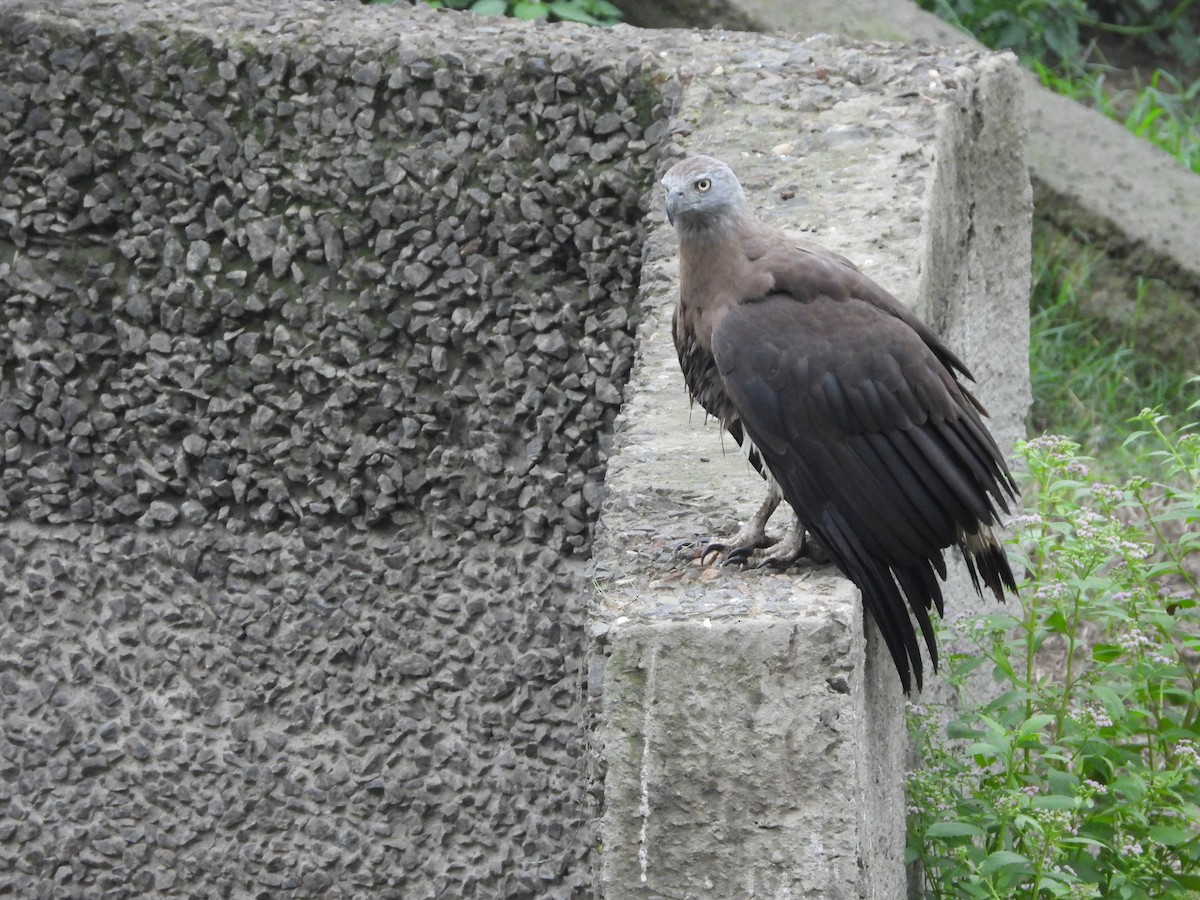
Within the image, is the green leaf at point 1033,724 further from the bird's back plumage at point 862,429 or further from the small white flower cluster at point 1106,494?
the small white flower cluster at point 1106,494

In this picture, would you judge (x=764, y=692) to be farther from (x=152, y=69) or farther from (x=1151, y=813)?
(x=152, y=69)

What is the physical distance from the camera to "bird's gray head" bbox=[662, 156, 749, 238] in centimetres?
253

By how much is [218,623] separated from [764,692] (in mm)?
1872

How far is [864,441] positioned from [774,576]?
0.83 ft

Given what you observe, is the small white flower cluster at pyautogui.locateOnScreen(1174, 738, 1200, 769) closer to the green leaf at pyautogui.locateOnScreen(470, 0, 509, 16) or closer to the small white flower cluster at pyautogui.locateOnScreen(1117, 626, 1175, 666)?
the small white flower cluster at pyautogui.locateOnScreen(1117, 626, 1175, 666)

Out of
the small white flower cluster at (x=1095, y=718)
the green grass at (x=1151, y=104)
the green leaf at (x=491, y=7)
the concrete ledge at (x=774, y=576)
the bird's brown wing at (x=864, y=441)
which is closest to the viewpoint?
the concrete ledge at (x=774, y=576)

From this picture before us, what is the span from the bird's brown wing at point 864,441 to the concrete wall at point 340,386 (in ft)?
2.55

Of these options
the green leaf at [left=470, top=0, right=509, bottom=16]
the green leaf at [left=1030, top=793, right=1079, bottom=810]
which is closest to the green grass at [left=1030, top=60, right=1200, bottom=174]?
the green leaf at [left=470, top=0, right=509, bottom=16]

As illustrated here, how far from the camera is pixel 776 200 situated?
312 centimetres

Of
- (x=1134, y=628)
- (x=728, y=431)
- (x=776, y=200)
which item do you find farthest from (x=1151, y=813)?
(x=776, y=200)

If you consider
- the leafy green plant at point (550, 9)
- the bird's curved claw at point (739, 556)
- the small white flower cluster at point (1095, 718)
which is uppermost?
the leafy green plant at point (550, 9)

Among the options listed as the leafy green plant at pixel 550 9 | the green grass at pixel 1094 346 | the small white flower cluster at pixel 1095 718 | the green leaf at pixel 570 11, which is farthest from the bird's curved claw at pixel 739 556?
the green grass at pixel 1094 346

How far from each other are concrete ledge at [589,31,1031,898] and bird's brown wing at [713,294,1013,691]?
0.09m

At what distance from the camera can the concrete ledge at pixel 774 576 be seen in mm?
2088
